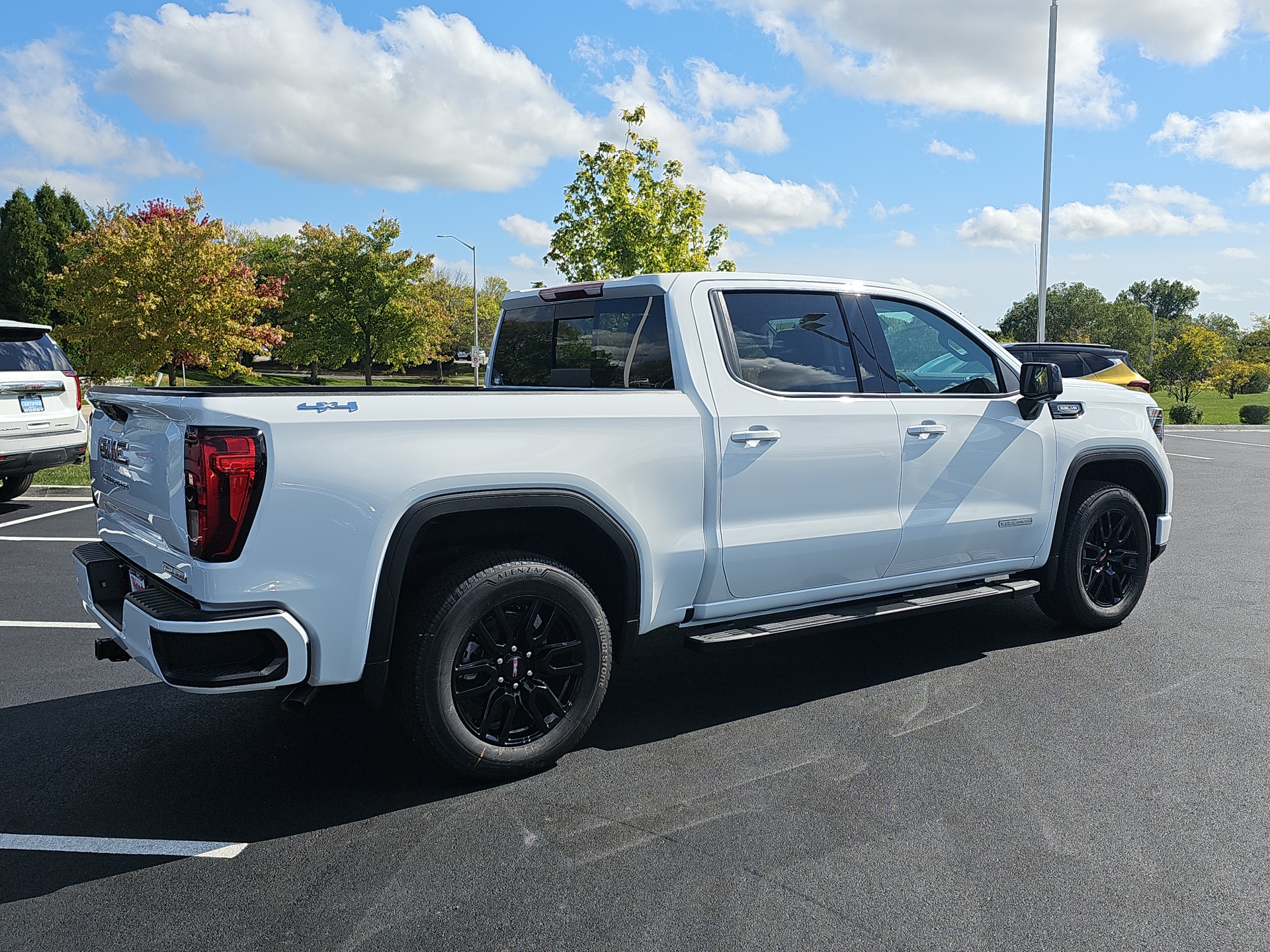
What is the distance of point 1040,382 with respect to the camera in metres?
5.20

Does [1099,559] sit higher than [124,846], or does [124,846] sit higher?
[1099,559]

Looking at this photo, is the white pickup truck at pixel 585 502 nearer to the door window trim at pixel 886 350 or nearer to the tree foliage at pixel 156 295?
the door window trim at pixel 886 350

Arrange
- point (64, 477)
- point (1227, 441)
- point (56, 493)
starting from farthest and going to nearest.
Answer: point (1227, 441) < point (64, 477) < point (56, 493)

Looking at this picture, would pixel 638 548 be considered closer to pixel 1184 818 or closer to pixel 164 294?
pixel 1184 818

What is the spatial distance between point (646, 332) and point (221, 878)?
2.67m

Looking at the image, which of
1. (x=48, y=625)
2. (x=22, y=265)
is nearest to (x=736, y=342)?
(x=48, y=625)

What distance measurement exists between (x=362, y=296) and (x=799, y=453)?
42.7 meters

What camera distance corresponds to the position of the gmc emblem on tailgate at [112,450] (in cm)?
384

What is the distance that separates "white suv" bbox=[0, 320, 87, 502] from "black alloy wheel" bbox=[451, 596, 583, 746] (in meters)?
7.81

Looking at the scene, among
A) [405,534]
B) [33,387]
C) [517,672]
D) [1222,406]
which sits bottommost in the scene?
[517,672]

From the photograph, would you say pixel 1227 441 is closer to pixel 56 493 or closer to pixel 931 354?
pixel 931 354

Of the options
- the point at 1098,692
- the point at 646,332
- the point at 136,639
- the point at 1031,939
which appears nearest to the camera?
the point at 1031,939

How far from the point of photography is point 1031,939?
2.77m

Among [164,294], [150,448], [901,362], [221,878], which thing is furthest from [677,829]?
[164,294]
